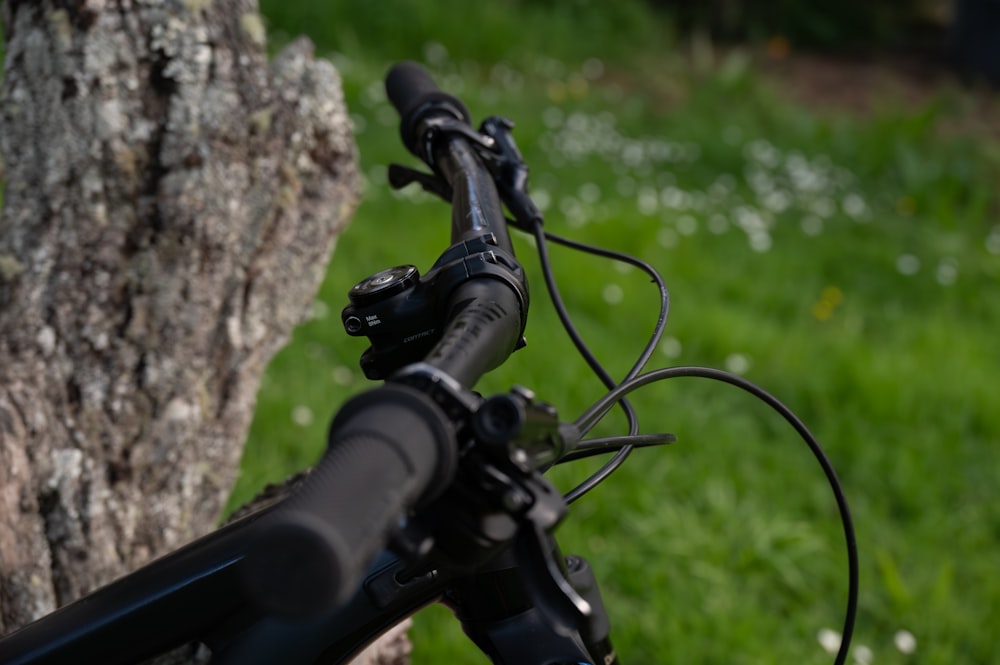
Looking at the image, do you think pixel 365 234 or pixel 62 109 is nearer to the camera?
pixel 62 109

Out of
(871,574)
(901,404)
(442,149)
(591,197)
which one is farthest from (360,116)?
(442,149)

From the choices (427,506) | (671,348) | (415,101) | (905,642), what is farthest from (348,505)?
(671,348)

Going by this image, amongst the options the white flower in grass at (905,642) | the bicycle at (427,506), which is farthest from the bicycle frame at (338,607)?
the white flower in grass at (905,642)

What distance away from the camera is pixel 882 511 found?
2846mm

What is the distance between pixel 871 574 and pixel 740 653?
566 mm

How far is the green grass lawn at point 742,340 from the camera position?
98.3 inches

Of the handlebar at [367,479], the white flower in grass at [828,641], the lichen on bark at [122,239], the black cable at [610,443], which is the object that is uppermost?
the handlebar at [367,479]

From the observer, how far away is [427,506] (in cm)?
69

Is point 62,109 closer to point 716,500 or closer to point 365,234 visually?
point 716,500

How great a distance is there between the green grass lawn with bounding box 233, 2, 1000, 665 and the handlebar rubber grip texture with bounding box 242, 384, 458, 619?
1666 millimetres

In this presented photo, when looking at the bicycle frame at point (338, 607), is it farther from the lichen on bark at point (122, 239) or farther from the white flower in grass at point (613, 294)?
the white flower in grass at point (613, 294)

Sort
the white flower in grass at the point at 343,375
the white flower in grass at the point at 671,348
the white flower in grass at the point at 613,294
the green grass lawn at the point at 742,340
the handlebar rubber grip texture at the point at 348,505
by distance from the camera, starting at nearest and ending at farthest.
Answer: the handlebar rubber grip texture at the point at 348,505, the green grass lawn at the point at 742,340, the white flower in grass at the point at 343,375, the white flower in grass at the point at 671,348, the white flower in grass at the point at 613,294

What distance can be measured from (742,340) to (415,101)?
237 cm

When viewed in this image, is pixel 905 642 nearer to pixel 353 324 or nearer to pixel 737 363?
pixel 737 363
